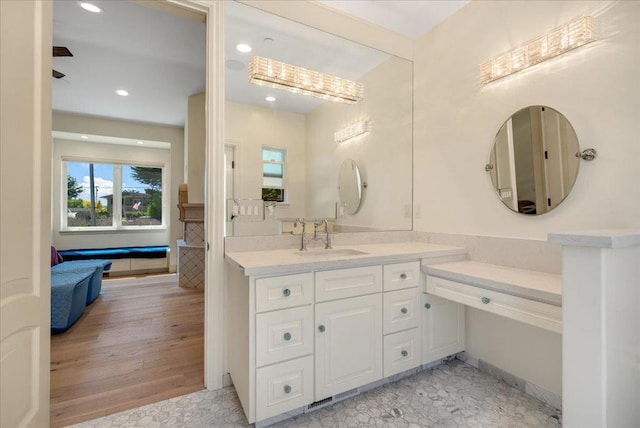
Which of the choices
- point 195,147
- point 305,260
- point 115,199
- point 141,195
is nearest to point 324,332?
point 305,260

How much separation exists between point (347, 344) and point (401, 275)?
558 millimetres

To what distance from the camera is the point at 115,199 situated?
6477 millimetres

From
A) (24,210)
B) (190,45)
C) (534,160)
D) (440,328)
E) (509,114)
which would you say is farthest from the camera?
(190,45)

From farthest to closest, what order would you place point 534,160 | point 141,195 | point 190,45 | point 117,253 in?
point 141,195, point 117,253, point 190,45, point 534,160

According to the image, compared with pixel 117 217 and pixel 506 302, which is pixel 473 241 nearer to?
pixel 506 302

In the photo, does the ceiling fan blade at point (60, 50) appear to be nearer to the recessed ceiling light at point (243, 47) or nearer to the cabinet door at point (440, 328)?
the recessed ceiling light at point (243, 47)

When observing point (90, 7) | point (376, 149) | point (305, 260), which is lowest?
point (305, 260)

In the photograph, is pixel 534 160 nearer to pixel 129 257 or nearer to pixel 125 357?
pixel 125 357

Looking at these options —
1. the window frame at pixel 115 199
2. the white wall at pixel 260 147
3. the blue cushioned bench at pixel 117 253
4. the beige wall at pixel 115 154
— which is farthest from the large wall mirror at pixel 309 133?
the window frame at pixel 115 199

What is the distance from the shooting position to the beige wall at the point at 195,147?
15.0 feet

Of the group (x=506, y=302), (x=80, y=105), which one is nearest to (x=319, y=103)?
(x=506, y=302)

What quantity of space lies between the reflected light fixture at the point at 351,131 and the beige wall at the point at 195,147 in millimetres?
2915

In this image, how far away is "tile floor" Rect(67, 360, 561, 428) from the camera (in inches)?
61.8

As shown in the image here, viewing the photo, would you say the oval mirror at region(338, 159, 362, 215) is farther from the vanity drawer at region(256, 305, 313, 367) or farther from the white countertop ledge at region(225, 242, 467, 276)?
the vanity drawer at region(256, 305, 313, 367)
